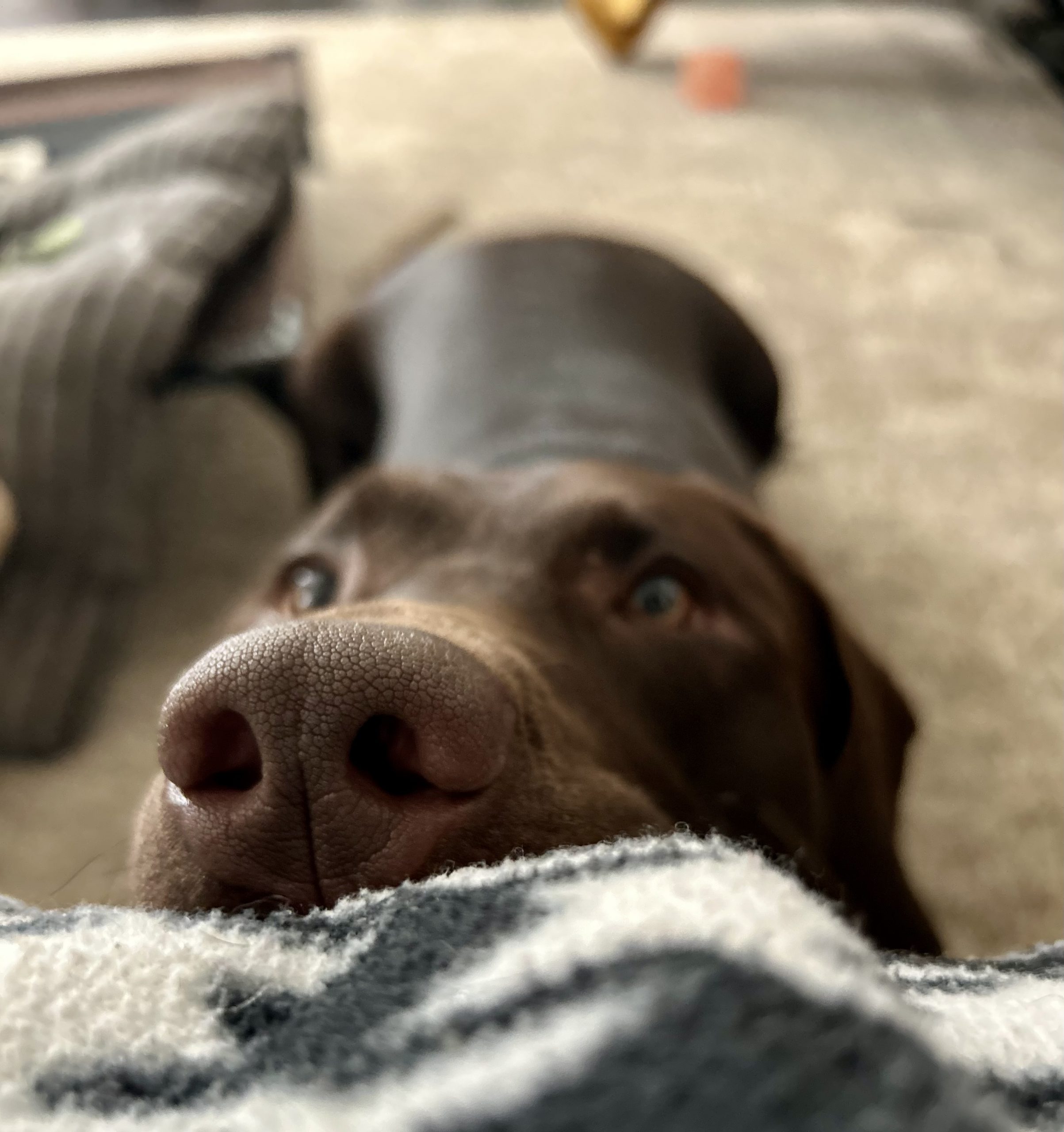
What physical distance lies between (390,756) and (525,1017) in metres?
0.26

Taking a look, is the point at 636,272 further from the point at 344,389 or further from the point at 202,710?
the point at 202,710

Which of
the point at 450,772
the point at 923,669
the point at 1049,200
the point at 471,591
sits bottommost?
the point at 923,669

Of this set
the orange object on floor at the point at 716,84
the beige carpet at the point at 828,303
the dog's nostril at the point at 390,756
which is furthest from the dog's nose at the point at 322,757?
the orange object on floor at the point at 716,84

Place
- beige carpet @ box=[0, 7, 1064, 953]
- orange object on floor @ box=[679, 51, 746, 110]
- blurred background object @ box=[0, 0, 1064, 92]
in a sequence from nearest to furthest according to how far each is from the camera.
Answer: beige carpet @ box=[0, 7, 1064, 953] < orange object on floor @ box=[679, 51, 746, 110] < blurred background object @ box=[0, 0, 1064, 92]

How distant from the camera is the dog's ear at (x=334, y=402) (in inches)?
95.6

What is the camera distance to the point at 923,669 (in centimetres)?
195

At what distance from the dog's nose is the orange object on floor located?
382cm

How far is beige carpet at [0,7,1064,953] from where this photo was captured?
179 centimetres

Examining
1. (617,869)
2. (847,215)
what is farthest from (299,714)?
(847,215)

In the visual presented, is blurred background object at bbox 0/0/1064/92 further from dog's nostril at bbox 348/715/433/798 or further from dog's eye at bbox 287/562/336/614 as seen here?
dog's nostril at bbox 348/715/433/798

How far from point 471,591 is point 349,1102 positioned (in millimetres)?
680

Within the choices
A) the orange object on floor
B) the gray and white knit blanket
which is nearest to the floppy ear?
the gray and white knit blanket

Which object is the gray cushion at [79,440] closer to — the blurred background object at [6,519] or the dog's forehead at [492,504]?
the blurred background object at [6,519]

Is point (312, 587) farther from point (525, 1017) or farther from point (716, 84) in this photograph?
point (716, 84)
